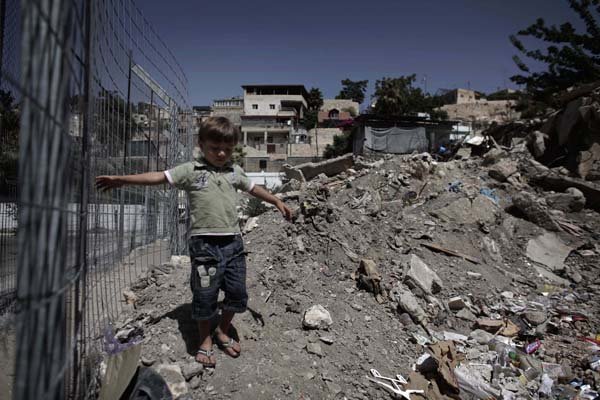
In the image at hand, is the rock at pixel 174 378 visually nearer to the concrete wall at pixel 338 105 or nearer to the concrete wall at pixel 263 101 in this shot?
the concrete wall at pixel 338 105

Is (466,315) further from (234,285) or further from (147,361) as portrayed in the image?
(147,361)

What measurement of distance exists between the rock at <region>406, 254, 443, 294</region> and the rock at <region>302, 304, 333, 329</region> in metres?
1.25

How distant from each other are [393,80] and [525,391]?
33552mm

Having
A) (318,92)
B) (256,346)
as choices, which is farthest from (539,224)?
(318,92)

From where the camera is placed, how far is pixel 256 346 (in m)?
2.37

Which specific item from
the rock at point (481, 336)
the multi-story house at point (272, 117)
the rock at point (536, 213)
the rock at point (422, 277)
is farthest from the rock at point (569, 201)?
the multi-story house at point (272, 117)

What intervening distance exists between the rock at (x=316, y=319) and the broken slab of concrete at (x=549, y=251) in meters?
3.99

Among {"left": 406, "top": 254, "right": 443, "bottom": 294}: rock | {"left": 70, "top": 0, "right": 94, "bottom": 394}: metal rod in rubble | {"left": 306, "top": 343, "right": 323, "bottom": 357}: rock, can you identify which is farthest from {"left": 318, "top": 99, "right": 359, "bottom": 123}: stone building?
{"left": 70, "top": 0, "right": 94, "bottom": 394}: metal rod in rubble

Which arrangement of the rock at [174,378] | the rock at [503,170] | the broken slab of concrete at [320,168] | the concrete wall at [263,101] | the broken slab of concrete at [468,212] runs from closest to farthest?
1. the rock at [174,378]
2. the broken slab of concrete at [468,212]
3. the rock at [503,170]
4. the broken slab of concrete at [320,168]
5. the concrete wall at [263,101]

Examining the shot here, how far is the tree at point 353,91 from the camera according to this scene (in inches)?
2224

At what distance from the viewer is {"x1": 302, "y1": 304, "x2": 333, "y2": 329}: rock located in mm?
2660

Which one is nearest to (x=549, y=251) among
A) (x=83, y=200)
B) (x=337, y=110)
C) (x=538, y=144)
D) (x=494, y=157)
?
(x=494, y=157)

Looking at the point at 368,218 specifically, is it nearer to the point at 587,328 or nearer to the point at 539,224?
the point at 587,328

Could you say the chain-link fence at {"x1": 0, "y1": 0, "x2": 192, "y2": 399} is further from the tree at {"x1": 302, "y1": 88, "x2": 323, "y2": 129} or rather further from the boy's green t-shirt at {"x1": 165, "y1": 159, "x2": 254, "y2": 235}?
the tree at {"x1": 302, "y1": 88, "x2": 323, "y2": 129}
